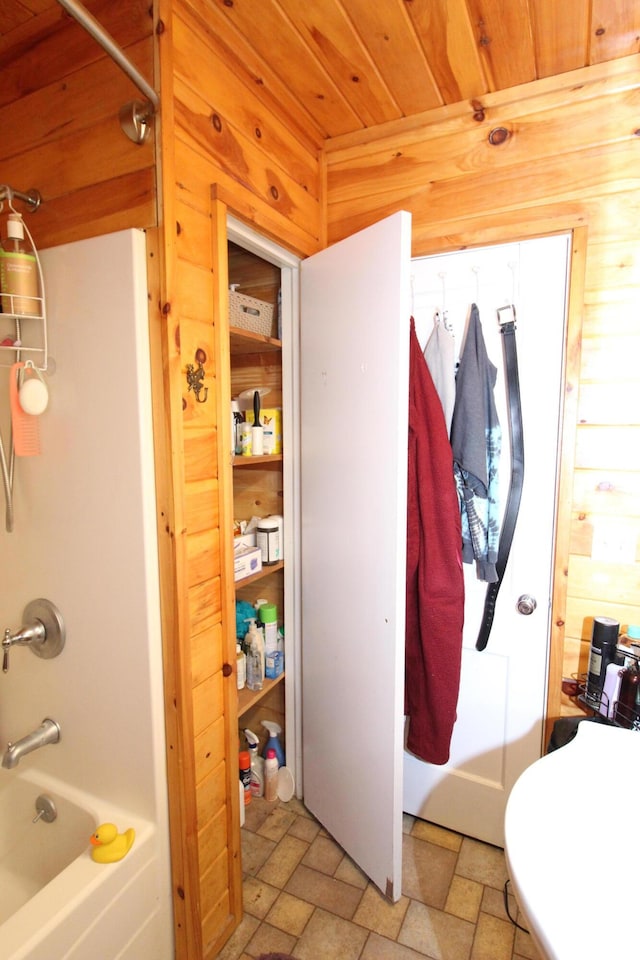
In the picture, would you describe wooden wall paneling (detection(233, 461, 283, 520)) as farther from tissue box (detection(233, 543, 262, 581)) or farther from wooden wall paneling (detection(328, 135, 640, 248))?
wooden wall paneling (detection(328, 135, 640, 248))

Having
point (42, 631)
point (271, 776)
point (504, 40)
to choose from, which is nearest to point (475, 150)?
point (504, 40)

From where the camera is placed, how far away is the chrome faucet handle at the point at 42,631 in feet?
4.27

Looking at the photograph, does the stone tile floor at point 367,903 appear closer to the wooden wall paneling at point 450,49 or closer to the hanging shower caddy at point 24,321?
the hanging shower caddy at point 24,321

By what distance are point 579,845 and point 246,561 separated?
1.13 m

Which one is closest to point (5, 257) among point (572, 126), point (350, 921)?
point (572, 126)

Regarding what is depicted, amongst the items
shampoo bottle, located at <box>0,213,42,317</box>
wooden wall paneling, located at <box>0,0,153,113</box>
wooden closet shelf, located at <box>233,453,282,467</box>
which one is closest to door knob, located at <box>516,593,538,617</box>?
wooden closet shelf, located at <box>233,453,282,467</box>

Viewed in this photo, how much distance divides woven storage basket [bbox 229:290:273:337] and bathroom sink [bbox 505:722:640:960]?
147 centimetres

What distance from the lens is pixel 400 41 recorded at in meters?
1.26

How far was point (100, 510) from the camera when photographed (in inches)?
47.3

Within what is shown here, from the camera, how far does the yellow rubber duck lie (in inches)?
43.6

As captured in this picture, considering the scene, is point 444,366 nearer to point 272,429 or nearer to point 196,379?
point 272,429

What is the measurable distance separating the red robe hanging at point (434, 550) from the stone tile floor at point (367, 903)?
42 cm

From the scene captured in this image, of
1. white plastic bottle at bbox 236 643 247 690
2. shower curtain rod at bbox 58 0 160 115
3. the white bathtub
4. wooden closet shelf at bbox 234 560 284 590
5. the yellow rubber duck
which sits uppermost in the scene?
shower curtain rod at bbox 58 0 160 115

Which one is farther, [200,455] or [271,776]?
[271,776]
